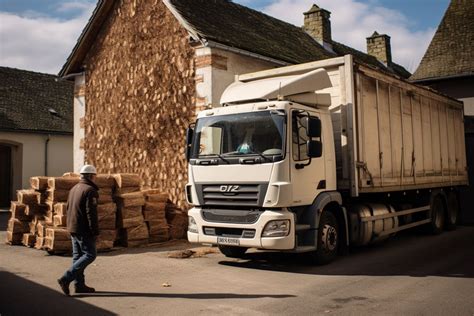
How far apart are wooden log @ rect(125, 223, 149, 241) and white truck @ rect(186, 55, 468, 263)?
263 cm

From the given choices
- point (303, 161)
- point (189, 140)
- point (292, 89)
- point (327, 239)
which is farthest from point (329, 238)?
point (189, 140)

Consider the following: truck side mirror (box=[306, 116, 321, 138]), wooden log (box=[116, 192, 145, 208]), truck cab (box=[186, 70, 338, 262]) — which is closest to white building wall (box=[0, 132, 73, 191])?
wooden log (box=[116, 192, 145, 208])

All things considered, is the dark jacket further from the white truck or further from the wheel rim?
the wheel rim

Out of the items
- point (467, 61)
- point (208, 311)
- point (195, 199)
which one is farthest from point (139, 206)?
point (467, 61)

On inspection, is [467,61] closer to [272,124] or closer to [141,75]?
[141,75]

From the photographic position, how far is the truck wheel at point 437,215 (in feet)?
44.3

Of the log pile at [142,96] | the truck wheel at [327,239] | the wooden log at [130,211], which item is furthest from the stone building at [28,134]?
the truck wheel at [327,239]

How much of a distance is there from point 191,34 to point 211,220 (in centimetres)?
636

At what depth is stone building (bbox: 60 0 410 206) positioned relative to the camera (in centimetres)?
1383

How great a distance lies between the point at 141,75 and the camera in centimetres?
1536

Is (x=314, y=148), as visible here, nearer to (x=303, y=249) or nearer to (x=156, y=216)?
(x=303, y=249)

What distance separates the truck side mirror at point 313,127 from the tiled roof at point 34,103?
1870 cm

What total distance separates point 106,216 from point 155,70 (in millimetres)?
5160

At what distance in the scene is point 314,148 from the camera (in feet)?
28.7
